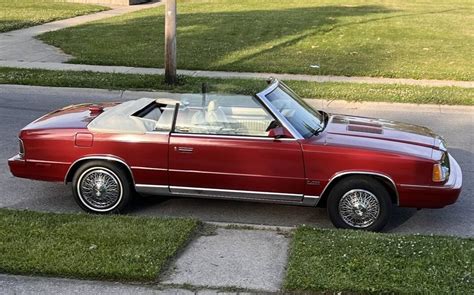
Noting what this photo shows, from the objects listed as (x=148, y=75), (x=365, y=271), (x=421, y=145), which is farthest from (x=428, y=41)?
(x=365, y=271)

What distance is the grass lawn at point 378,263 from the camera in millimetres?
4430

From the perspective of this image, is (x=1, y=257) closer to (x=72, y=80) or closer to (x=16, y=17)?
(x=72, y=80)

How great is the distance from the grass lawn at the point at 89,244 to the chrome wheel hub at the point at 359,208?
144 centimetres

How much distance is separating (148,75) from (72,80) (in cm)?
164

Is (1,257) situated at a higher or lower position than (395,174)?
lower

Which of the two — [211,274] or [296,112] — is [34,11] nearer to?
[296,112]

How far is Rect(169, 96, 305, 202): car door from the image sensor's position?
6035 mm

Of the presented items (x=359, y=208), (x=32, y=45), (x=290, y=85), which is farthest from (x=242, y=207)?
(x=32, y=45)

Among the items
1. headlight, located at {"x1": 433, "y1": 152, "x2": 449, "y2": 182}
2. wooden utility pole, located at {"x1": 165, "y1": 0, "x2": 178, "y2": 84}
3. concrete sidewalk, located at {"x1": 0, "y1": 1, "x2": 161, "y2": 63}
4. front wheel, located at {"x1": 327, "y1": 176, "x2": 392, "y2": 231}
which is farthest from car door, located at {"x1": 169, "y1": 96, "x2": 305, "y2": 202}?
concrete sidewalk, located at {"x1": 0, "y1": 1, "x2": 161, "y2": 63}

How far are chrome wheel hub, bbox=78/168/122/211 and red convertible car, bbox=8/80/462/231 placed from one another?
10 mm

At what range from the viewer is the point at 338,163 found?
594cm

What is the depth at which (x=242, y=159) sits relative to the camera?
6070 millimetres

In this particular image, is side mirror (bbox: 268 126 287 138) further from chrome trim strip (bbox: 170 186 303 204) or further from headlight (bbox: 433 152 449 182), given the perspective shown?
headlight (bbox: 433 152 449 182)

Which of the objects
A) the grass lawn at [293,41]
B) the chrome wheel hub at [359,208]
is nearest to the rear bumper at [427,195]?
the chrome wheel hub at [359,208]
